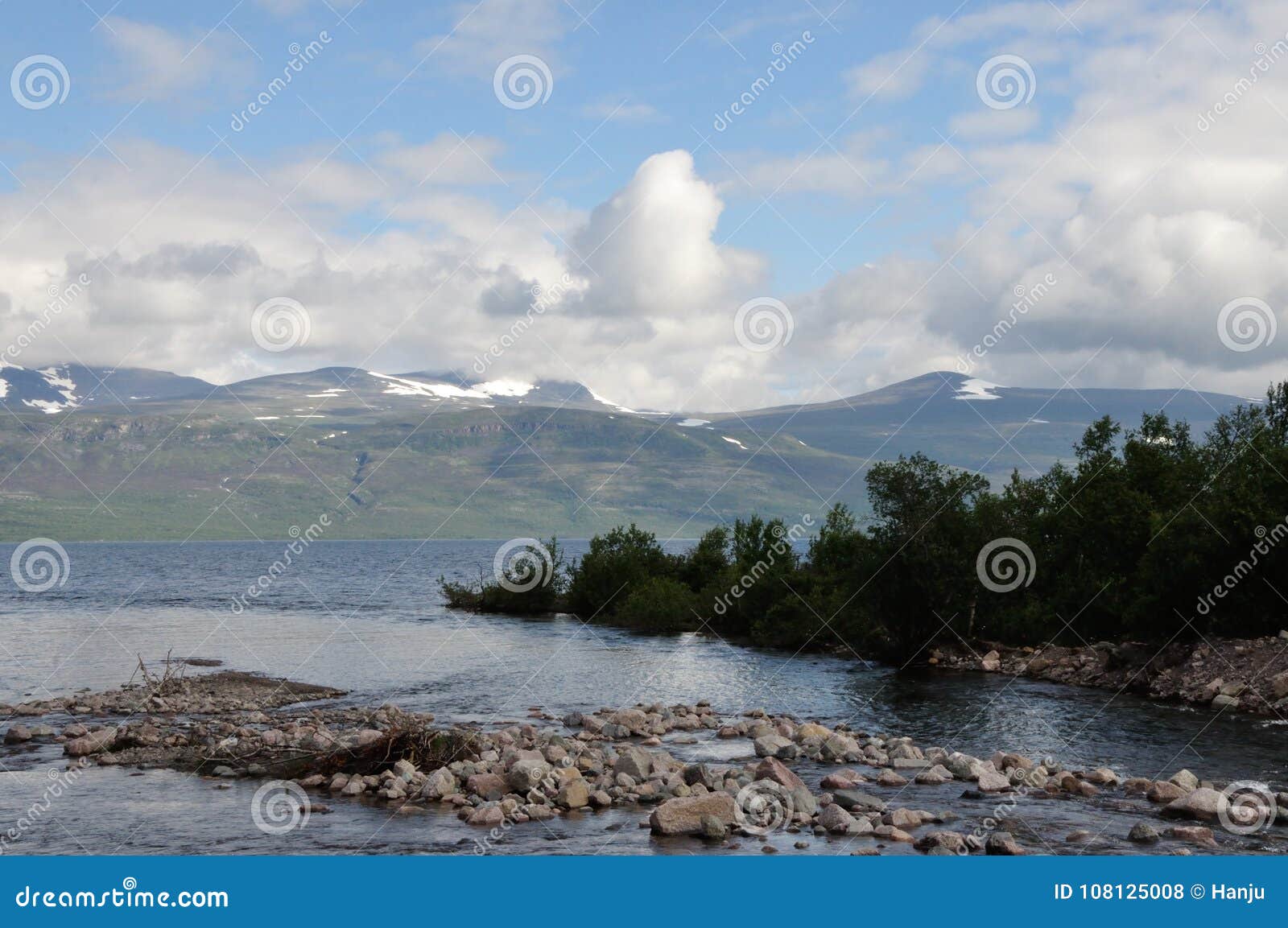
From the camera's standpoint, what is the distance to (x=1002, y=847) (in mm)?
20812


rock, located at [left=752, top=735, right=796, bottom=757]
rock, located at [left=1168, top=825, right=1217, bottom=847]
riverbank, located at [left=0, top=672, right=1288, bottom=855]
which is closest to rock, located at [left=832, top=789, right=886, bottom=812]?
riverbank, located at [left=0, top=672, right=1288, bottom=855]

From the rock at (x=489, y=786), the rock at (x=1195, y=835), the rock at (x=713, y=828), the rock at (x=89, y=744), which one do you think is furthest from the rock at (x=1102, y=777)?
the rock at (x=89, y=744)

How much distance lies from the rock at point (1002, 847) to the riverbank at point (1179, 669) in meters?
24.3

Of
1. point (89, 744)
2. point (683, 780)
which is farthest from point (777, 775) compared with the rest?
point (89, 744)

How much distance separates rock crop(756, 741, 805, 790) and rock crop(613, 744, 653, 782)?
9.94 ft

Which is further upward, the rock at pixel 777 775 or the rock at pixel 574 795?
the rock at pixel 777 775

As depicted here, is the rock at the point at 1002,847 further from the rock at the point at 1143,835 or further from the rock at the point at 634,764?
the rock at the point at 634,764

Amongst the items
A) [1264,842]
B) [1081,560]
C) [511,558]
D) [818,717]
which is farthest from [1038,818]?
[511,558]

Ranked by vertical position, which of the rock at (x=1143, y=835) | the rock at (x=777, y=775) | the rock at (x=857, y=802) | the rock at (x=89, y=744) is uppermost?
the rock at (x=1143, y=835)

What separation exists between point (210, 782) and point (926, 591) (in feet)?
139

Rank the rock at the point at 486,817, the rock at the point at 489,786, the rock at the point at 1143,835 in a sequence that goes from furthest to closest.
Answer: the rock at the point at 489,786 < the rock at the point at 486,817 < the rock at the point at 1143,835

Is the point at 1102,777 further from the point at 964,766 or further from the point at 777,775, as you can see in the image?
the point at 777,775

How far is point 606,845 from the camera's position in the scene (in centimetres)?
2186

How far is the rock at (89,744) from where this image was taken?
32094 millimetres
